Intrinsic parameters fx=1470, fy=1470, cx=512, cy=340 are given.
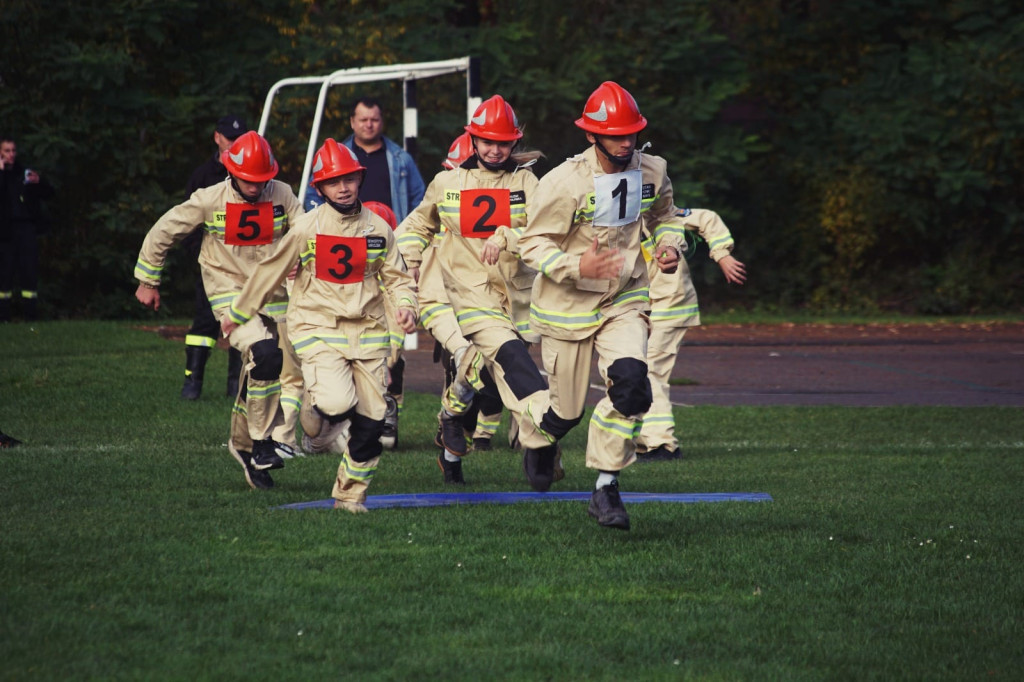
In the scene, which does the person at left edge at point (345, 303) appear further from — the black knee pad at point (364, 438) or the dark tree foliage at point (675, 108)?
the dark tree foliage at point (675, 108)

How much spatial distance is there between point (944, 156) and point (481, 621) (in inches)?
786

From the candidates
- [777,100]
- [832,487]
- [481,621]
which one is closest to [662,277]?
[832,487]

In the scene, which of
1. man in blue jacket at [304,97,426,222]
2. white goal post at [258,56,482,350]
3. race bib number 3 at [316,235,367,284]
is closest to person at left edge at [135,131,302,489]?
race bib number 3 at [316,235,367,284]

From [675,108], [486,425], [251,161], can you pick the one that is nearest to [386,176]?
[486,425]

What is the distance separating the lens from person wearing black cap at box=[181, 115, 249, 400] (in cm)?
1175

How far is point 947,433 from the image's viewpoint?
11742 millimetres

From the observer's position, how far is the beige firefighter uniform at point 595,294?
7098 millimetres

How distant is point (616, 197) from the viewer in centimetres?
732

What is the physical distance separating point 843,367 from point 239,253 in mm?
9359

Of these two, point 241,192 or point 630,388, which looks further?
point 241,192

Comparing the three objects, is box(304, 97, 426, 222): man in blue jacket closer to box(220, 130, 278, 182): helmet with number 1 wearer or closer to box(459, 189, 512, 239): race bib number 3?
box(459, 189, 512, 239): race bib number 3

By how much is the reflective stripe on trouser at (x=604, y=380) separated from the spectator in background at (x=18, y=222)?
1235cm

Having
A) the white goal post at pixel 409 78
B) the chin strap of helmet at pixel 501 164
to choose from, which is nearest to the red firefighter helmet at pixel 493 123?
the chin strap of helmet at pixel 501 164

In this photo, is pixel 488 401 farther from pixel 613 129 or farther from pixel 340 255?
pixel 613 129
